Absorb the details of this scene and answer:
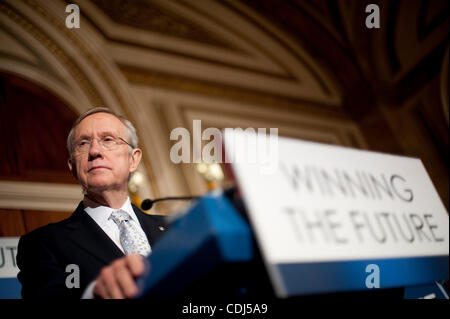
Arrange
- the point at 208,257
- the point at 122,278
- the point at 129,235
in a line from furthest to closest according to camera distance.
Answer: the point at 129,235 < the point at 122,278 < the point at 208,257

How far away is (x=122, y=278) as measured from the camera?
0.66 m

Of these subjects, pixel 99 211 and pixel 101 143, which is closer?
pixel 99 211

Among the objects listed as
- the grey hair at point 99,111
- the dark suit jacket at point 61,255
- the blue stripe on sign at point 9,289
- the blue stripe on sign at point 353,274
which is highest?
the grey hair at point 99,111

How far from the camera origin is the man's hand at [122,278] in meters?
0.65

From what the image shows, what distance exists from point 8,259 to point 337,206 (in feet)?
5.77

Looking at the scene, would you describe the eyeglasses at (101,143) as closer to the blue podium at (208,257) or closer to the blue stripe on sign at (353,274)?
the blue podium at (208,257)

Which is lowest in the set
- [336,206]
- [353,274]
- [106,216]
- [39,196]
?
[353,274]

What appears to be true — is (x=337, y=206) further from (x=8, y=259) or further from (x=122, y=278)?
(x=8, y=259)

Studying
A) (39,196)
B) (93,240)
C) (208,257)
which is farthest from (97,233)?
(39,196)

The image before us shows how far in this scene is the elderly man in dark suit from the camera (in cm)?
75

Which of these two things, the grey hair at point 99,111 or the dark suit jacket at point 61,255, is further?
the grey hair at point 99,111

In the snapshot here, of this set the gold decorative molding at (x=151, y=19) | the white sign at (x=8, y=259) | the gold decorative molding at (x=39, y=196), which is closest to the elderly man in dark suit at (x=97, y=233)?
the white sign at (x=8, y=259)

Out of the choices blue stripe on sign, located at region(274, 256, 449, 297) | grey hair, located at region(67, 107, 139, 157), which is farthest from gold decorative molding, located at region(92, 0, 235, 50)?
blue stripe on sign, located at region(274, 256, 449, 297)
